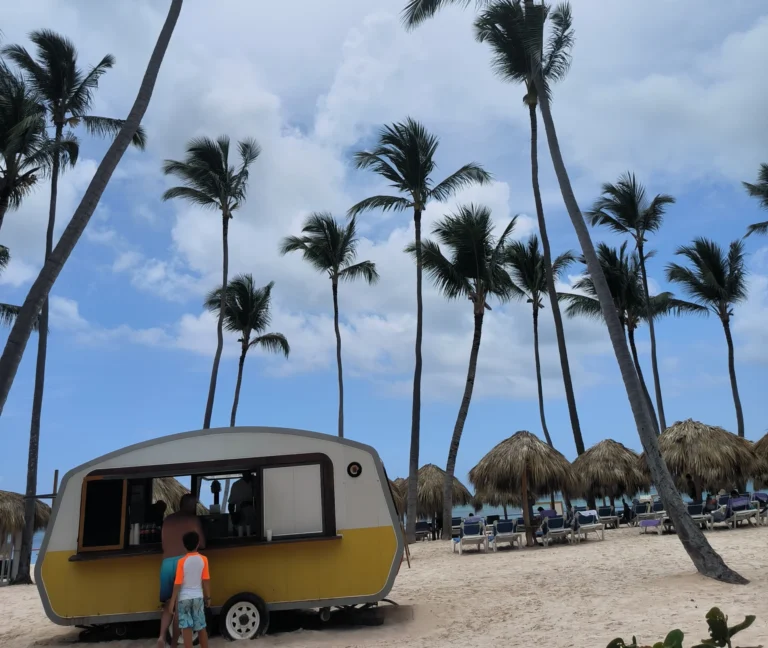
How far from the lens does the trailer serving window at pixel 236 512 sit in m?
7.39

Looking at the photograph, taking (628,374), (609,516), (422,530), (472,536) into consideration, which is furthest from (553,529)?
(628,374)

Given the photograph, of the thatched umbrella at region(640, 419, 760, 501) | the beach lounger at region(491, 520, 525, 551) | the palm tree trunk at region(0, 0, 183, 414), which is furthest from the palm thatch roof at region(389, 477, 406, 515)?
the palm tree trunk at region(0, 0, 183, 414)

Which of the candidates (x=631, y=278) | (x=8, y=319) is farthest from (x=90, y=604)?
(x=631, y=278)

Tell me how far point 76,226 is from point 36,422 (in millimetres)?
10734

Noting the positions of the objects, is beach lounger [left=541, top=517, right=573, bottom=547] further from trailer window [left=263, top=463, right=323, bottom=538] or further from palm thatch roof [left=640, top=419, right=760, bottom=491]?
trailer window [left=263, top=463, right=323, bottom=538]

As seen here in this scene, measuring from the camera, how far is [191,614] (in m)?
6.04

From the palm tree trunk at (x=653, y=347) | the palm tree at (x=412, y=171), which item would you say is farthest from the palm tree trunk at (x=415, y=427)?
the palm tree trunk at (x=653, y=347)

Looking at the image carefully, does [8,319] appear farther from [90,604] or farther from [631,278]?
[631,278]

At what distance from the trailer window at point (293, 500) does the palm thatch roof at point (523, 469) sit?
1000cm

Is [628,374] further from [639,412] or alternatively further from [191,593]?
[191,593]

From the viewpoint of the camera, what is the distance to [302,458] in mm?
7590

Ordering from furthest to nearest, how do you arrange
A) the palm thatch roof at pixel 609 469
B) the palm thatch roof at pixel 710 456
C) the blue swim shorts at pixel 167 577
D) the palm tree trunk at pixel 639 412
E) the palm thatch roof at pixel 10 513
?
the palm thatch roof at pixel 609 469 → the palm thatch roof at pixel 710 456 → the palm thatch roof at pixel 10 513 → the palm tree trunk at pixel 639 412 → the blue swim shorts at pixel 167 577

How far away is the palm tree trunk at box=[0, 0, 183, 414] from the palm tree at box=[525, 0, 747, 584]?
19.0ft

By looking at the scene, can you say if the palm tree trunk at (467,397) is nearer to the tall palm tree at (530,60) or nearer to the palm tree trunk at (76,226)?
the tall palm tree at (530,60)
